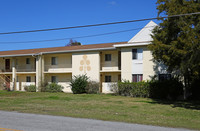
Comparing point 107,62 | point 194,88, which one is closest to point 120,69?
point 107,62

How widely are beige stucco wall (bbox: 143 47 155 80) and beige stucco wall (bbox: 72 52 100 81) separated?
20.1ft

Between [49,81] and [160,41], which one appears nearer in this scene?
[160,41]

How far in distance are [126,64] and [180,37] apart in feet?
38.6

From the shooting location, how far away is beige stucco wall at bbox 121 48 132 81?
27.7 metres

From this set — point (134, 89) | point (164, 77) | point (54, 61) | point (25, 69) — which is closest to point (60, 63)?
point (54, 61)

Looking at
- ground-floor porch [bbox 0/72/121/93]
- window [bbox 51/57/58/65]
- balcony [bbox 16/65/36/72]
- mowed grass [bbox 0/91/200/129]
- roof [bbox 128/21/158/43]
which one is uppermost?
roof [bbox 128/21/158/43]

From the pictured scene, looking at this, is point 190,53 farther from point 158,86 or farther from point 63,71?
point 63,71

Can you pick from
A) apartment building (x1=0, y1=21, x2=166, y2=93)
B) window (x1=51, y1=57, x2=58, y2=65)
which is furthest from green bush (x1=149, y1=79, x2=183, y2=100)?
window (x1=51, y1=57, x2=58, y2=65)

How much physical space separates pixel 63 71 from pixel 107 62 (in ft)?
20.2

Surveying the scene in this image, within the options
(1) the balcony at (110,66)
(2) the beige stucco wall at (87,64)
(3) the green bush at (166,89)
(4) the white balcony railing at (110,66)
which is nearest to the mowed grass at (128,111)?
(3) the green bush at (166,89)

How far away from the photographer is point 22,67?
124 feet

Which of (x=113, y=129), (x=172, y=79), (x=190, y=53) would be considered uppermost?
(x=190, y=53)

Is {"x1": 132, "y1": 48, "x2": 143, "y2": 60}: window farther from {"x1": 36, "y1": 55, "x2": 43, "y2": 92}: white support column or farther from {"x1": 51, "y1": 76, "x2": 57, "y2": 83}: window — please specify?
{"x1": 36, "y1": 55, "x2": 43, "y2": 92}: white support column

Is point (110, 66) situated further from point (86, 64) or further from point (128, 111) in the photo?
point (128, 111)
